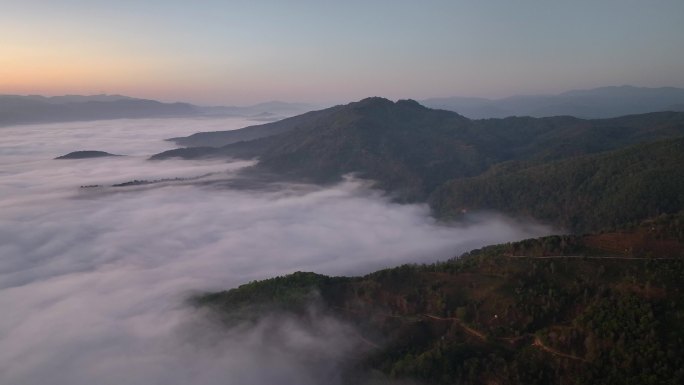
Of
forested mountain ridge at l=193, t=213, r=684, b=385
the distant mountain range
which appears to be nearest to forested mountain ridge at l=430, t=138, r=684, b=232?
the distant mountain range

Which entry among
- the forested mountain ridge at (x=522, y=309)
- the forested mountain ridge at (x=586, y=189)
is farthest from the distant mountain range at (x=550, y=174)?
the forested mountain ridge at (x=522, y=309)

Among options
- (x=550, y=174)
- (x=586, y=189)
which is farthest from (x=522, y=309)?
(x=550, y=174)

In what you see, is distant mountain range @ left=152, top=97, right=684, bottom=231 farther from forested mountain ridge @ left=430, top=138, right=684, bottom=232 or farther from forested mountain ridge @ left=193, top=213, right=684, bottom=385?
forested mountain ridge @ left=193, top=213, right=684, bottom=385

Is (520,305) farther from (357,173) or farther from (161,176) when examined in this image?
(161,176)

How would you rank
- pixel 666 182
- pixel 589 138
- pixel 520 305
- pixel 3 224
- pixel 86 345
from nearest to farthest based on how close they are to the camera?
pixel 520 305, pixel 86 345, pixel 666 182, pixel 3 224, pixel 589 138

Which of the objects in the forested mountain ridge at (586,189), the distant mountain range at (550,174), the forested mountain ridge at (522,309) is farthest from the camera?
the distant mountain range at (550,174)

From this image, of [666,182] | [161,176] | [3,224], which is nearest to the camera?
[666,182]

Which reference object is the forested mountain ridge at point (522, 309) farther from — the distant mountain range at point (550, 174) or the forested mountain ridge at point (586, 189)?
the distant mountain range at point (550, 174)

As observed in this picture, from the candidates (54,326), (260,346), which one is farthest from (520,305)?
(54,326)

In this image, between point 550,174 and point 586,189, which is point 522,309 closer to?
point 586,189
